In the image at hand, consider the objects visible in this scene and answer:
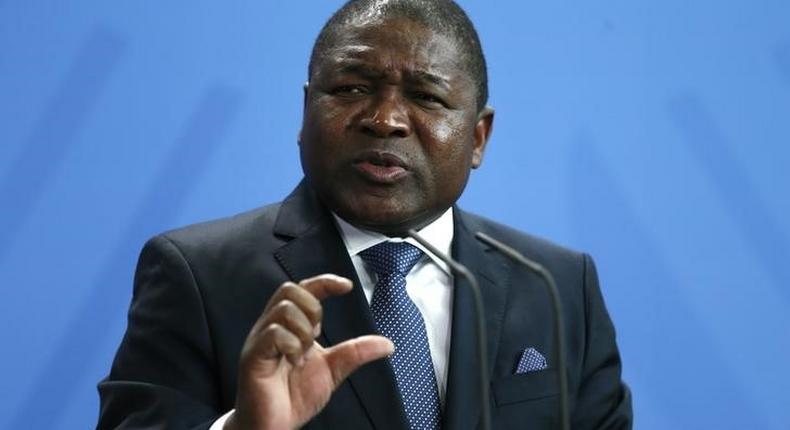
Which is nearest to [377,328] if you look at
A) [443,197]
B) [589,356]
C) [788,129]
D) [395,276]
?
[395,276]

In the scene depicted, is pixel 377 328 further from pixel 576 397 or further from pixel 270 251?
pixel 576 397

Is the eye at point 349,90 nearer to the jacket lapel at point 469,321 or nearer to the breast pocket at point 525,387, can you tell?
the jacket lapel at point 469,321

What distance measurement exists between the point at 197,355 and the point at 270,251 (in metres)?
0.16

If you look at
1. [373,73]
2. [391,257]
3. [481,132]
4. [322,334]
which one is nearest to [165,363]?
[322,334]

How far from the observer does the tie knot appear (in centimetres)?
160

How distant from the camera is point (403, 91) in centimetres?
159

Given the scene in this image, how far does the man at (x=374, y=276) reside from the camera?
153 centimetres

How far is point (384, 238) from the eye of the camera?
163 centimetres

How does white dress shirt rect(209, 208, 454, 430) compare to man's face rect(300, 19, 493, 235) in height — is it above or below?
below

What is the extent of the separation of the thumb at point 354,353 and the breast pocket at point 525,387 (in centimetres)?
32

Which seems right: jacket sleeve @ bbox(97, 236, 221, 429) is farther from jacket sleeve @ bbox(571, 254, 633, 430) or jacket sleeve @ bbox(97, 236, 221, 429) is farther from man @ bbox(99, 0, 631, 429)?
jacket sleeve @ bbox(571, 254, 633, 430)

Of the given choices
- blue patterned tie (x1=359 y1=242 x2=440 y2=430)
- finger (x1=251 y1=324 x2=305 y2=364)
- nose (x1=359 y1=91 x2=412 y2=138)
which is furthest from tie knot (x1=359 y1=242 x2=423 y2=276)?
finger (x1=251 y1=324 x2=305 y2=364)

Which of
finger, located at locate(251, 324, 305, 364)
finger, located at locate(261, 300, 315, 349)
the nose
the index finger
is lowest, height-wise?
finger, located at locate(251, 324, 305, 364)

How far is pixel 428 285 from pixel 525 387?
16 cm
